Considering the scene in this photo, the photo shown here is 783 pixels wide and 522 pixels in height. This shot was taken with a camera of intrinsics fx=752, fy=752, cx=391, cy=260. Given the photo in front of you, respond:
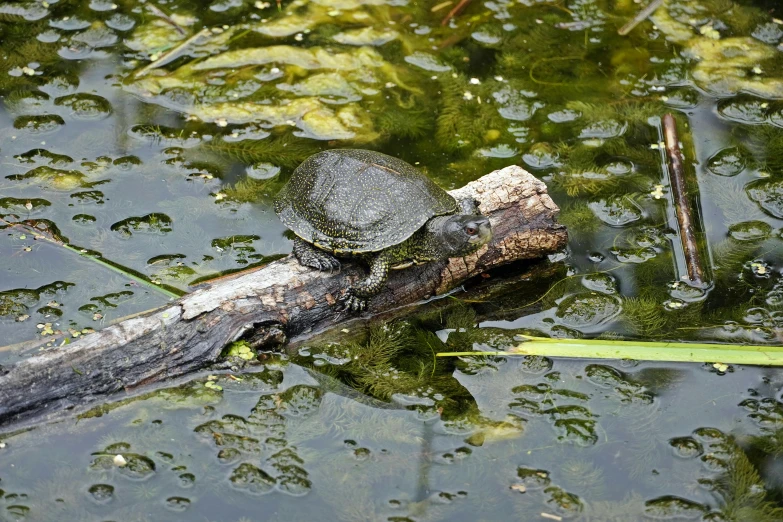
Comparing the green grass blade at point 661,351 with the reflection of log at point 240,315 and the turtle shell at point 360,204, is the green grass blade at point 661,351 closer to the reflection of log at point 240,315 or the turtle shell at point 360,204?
the reflection of log at point 240,315

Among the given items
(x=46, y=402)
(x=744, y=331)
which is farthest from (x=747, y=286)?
(x=46, y=402)

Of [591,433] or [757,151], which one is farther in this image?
[757,151]

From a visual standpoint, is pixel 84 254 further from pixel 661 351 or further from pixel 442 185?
pixel 661 351

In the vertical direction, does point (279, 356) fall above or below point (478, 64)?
below

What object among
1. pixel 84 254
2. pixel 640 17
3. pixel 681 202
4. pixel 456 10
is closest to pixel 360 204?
pixel 84 254

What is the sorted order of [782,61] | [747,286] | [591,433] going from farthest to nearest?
1. [782,61]
2. [747,286]
3. [591,433]

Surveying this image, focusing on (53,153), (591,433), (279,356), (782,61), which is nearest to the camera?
(591,433)

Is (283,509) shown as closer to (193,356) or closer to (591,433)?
(193,356)

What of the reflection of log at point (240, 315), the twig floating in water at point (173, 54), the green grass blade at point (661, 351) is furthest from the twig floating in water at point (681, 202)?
the twig floating in water at point (173, 54)
